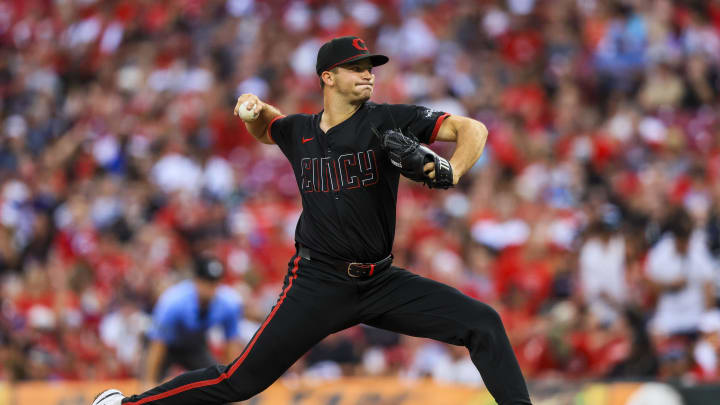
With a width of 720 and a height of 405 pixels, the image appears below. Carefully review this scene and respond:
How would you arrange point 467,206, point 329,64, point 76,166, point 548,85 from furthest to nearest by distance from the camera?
point 76,166 → point 548,85 → point 467,206 → point 329,64

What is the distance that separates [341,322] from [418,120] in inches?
42.3

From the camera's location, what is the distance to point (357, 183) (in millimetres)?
4824

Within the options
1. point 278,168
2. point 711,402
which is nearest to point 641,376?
point 711,402

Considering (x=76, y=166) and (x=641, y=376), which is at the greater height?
(x=76, y=166)

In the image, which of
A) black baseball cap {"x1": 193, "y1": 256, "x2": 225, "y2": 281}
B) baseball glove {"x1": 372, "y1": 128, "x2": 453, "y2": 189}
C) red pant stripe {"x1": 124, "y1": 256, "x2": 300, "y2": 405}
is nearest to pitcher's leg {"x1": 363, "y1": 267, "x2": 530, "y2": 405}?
red pant stripe {"x1": 124, "y1": 256, "x2": 300, "y2": 405}

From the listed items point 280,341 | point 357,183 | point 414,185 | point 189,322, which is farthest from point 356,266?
point 414,185

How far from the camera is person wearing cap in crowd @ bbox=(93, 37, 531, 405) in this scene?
187 inches

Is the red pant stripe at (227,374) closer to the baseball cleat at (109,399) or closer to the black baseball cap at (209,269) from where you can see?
the baseball cleat at (109,399)

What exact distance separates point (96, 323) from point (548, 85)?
598cm

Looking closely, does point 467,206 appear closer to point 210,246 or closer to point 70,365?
point 210,246

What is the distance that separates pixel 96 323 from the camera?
10922 mm

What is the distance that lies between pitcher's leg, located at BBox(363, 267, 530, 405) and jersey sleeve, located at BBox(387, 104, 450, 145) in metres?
0.73

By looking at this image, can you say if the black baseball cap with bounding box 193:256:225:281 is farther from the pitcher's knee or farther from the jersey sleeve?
the pitcher's knee

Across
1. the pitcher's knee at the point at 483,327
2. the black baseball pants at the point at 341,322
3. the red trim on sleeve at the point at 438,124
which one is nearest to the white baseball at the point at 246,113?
the black baseball pants at the point at 341,322
